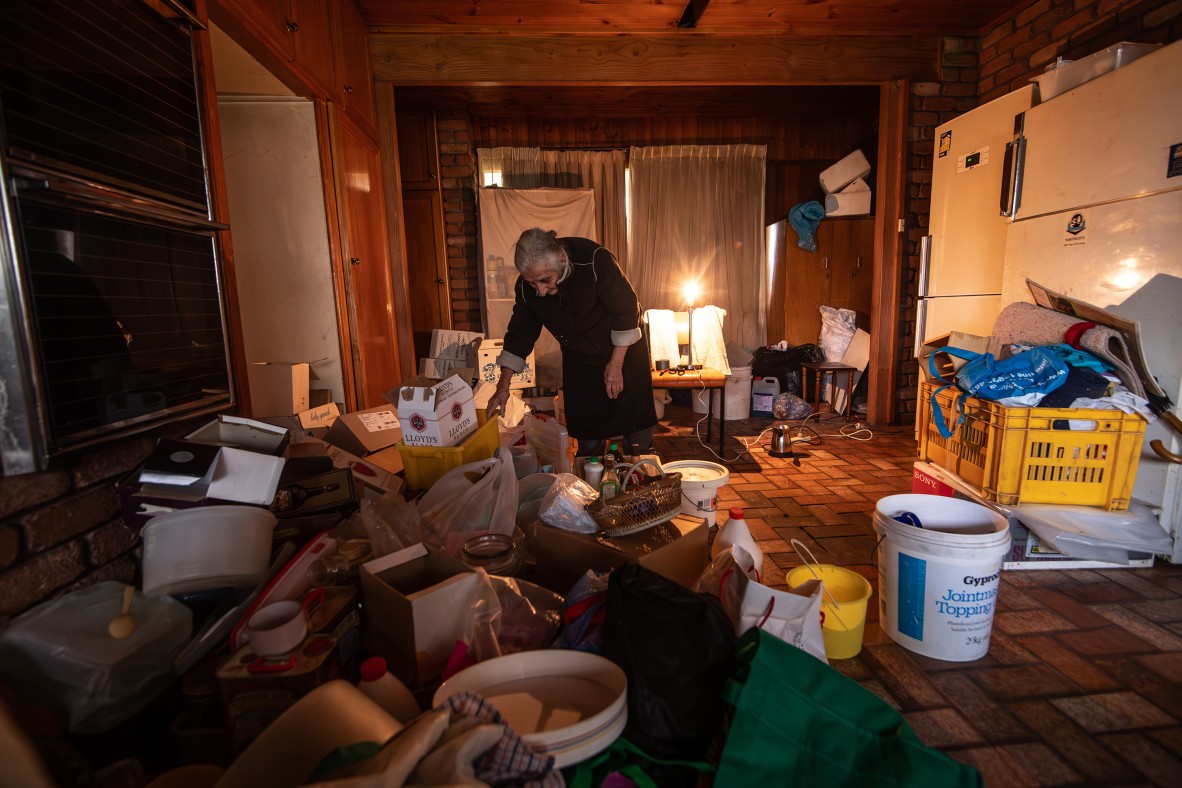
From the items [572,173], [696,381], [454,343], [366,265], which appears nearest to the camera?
[366,265]

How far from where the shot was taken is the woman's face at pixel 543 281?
2219mm

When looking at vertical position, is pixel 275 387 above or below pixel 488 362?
above

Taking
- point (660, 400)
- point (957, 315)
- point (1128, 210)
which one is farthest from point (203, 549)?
point (660, 400)

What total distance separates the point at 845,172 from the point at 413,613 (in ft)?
18.6

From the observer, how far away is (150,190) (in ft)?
4.18

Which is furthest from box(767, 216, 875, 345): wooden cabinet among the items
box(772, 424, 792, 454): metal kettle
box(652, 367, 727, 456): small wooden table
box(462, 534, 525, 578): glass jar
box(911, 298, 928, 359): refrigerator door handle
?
box(462, 534, 525, 578): glass jar

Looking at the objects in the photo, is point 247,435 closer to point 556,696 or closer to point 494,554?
point 494,554

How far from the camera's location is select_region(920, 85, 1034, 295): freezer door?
120 inches

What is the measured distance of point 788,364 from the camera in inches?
214

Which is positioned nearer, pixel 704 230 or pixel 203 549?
pixel 203 549

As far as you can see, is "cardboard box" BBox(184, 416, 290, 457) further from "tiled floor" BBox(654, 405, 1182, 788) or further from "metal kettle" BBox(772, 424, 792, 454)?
"metal kettle" BBox(772, 424, 792, 454)

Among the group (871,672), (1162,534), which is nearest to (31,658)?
(871,672)

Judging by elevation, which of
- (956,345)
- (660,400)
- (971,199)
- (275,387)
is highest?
(971,199)

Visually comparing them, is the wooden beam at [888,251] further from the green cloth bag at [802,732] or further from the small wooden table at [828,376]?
the green cloth bag at [802,732]
